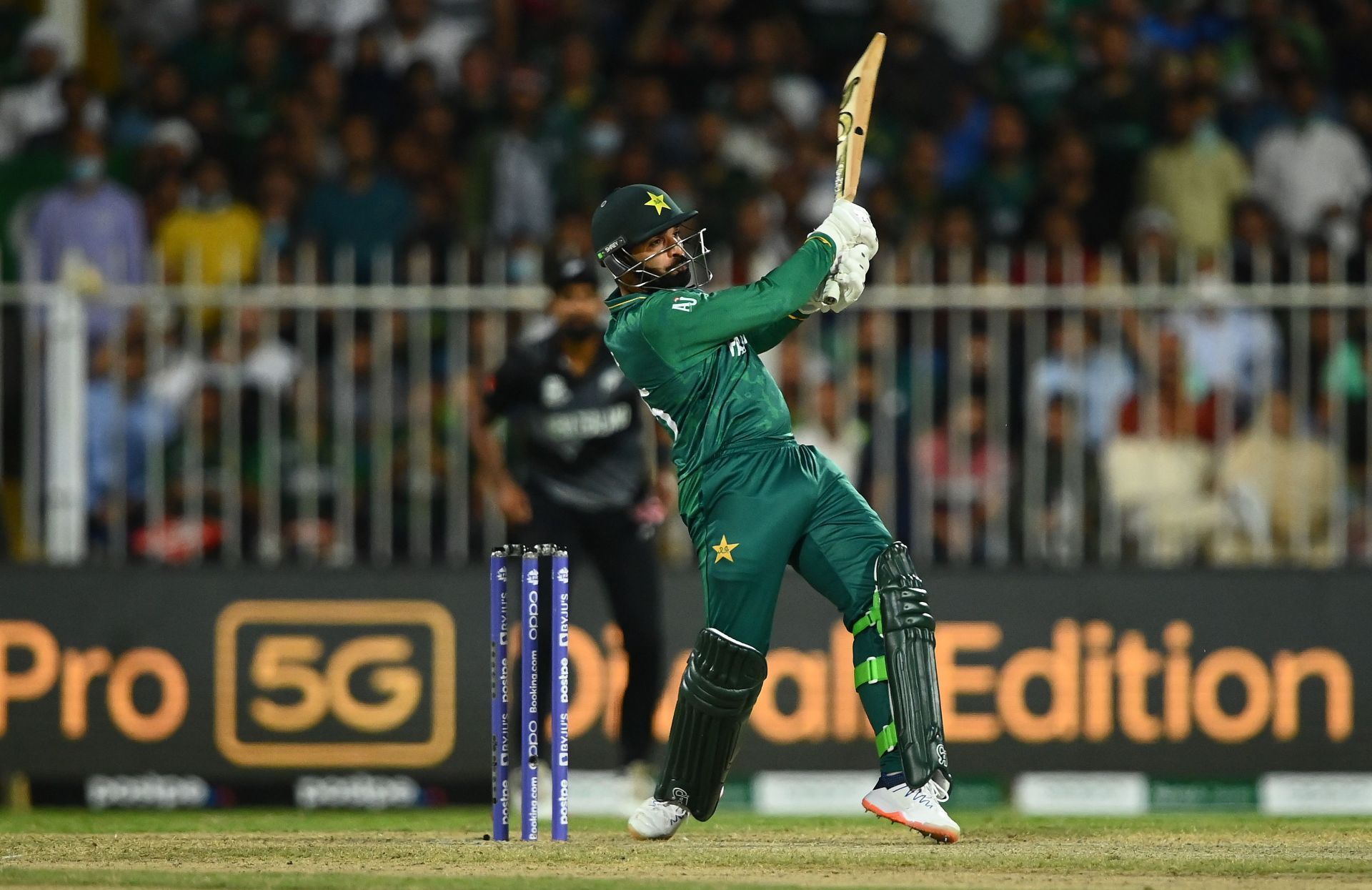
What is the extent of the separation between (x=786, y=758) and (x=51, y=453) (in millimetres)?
4128

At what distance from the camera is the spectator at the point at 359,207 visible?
13.4m

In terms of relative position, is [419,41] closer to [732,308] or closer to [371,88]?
[371,88]

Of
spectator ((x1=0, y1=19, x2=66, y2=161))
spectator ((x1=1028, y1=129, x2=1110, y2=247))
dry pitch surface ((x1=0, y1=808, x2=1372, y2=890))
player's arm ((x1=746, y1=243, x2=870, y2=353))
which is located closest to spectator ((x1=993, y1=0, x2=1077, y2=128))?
spectator ((x1=1028, y1=129, x2=1110, y2=247))

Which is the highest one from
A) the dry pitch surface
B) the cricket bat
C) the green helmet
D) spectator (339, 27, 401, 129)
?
spectator (339, 27, 401, 129)

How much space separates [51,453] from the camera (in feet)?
37.7

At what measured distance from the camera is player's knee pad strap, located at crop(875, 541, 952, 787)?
7.26 meters

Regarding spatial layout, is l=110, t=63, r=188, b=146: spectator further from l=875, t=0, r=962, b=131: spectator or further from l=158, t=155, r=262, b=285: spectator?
l=875, t=0, r=962, b=131: spectator

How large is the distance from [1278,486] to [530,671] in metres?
5.08

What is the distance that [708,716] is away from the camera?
24.5 ft

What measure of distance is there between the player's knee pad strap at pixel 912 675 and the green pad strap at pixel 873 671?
12 centimetres

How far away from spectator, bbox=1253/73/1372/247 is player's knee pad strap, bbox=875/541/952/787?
718 centimetres

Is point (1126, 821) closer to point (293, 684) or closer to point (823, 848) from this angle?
point (823, 848)

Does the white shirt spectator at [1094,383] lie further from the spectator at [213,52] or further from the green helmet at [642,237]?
the spectator at [213,52]

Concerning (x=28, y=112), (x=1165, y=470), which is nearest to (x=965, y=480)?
(x=1165, y=470)
